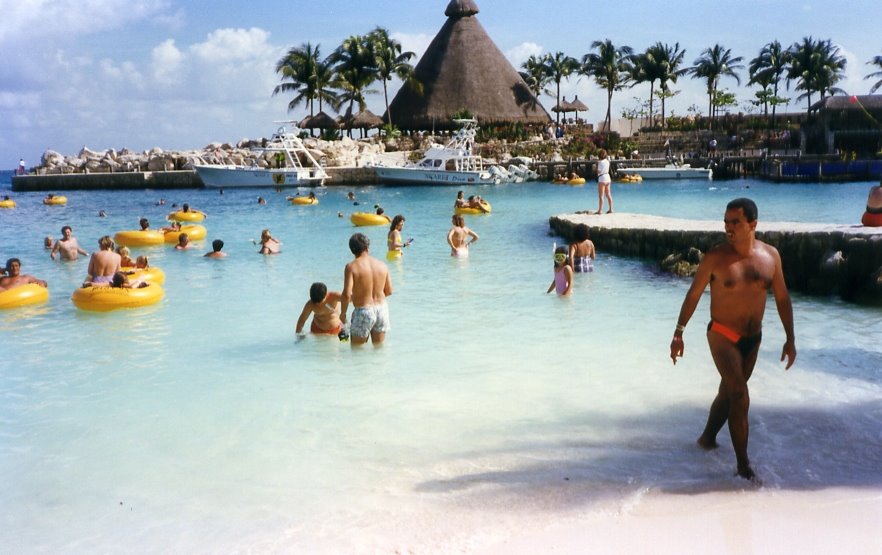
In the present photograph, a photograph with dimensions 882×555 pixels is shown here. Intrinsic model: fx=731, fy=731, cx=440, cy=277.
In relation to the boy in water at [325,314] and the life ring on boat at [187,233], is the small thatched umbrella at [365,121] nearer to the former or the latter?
the life ring on boat at [187,233]

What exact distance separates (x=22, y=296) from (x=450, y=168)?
3575 cm

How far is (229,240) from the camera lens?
21062 millimetres

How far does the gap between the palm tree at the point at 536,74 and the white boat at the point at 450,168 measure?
22014mm

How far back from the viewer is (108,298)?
1035cm

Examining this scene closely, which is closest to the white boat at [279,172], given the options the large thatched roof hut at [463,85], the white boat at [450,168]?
the white boat at [450,168]

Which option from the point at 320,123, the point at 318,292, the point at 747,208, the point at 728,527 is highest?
the point at 320,123

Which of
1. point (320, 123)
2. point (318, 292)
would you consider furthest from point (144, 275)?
point (320, 123)

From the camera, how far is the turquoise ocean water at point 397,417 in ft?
14.1

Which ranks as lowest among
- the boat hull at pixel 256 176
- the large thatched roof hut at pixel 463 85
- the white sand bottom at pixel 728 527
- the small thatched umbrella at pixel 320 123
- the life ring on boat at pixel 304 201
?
the white sand bottom at pixel 728 527

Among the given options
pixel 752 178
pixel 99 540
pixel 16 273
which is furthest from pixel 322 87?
pixel 99 540

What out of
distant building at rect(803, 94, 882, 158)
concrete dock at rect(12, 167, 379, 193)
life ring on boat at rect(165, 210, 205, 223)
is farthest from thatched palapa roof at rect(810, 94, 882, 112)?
concrete dock at rect(12, 167, 379, 193)

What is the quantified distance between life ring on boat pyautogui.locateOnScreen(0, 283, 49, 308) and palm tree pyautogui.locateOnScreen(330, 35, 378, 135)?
43.3 meters

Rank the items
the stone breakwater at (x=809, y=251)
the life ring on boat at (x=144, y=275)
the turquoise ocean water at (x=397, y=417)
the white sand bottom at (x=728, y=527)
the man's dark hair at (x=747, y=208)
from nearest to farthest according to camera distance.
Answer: the white sand bottom at (x=728, y=527)
the man's dark hair at (x=747, y=208)
the turquoise ocean water at (x=397, y=417)
the stone breakwater at (x=809, y=251)
the life ring on boat at (x=144, y=275)

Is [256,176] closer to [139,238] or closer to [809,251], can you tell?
[139,238]
